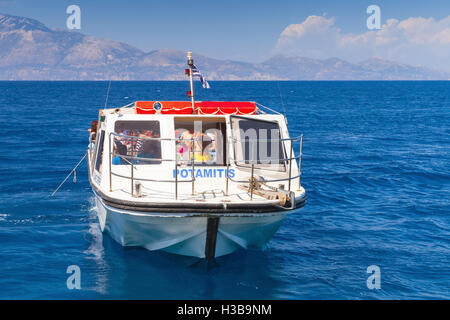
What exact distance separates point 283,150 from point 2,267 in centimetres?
677

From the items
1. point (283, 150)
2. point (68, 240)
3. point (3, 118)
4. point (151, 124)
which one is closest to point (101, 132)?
point (151, 124)

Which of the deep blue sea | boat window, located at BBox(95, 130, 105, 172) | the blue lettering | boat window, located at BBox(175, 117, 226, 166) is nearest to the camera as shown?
the deep blue sea

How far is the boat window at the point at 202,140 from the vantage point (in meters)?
11.0

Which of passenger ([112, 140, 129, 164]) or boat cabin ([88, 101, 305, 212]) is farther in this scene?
passenger ([112, 140, 129, 164])

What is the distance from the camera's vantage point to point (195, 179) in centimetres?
1012

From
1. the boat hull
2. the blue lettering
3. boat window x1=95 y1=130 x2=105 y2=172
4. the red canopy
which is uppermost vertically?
the red canopy

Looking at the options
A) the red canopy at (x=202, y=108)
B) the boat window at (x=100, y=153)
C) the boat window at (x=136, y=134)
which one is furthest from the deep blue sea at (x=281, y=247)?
the red canopy at (x=202, y=108)

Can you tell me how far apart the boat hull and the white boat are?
2 centimetres

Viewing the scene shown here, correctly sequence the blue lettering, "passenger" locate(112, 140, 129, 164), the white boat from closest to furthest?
the white boat, the blue lettering, "passenger" locate(112, 140, 129, 164)

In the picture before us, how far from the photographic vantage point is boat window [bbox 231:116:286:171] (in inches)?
424

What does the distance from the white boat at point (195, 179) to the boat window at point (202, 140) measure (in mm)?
24

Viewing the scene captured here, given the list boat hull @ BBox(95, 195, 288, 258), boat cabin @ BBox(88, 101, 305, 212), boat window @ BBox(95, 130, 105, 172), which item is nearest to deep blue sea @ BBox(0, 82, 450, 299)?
boat hull @ BBox(95, 195, 288, 258)

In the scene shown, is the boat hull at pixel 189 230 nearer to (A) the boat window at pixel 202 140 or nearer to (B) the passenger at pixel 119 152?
(B) the passenger at pixel 119 152

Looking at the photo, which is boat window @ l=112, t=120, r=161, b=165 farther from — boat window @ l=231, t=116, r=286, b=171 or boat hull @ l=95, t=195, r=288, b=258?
boat window @ l=231, t=116, r=286, b=171
